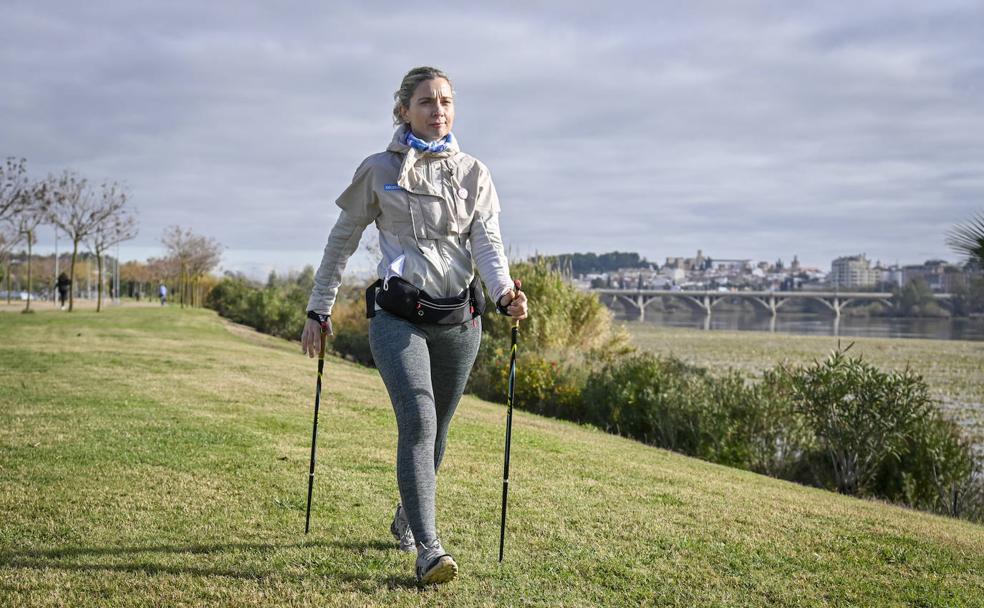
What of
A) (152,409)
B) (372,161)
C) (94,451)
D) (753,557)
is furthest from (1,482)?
(753,557)

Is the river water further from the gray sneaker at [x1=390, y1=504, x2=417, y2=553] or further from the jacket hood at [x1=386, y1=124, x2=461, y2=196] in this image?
the jacket hood at [x1=386, y1=124, x2=461, y2=196]

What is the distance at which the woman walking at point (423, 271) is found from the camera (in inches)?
146

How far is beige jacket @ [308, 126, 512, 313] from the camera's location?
150 inches

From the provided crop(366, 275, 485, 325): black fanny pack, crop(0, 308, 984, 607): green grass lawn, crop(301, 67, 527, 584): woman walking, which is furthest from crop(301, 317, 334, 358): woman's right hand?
crop(0, 308, 984, 607): green grass lawn

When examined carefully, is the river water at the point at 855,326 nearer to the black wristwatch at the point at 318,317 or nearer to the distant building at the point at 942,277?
the distant building at the point at 942,277

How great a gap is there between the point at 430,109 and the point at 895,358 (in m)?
35.0

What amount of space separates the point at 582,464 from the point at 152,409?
4.81 metres

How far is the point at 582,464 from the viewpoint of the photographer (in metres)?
7.22

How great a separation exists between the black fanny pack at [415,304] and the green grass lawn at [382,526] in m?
1.28

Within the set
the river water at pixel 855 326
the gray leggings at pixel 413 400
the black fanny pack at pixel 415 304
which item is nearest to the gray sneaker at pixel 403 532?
the gray leggings at pixel 413 400

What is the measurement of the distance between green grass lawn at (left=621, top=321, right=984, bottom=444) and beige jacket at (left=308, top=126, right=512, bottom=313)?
13.1m

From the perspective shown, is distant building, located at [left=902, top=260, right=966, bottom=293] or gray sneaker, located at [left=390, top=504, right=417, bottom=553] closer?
gray sneaker, located at [left=390, top=504, right=417, bottom=553]

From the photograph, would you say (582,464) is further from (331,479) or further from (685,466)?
(331,479)

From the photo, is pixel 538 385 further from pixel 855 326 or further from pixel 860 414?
pixel 855 326
